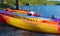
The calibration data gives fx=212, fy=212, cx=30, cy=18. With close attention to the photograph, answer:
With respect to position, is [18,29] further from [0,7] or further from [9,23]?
[0,7]

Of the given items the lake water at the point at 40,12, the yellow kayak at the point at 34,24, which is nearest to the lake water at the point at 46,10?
the lake water at the point at 40,12

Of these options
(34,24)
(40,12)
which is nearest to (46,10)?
(40,12)

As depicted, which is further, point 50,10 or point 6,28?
point 6,28

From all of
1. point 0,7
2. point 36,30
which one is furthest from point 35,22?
point 0,7

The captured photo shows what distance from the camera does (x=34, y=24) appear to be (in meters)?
2.90

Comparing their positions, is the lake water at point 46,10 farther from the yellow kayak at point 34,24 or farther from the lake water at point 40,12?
the yellow kayak at point 34,24

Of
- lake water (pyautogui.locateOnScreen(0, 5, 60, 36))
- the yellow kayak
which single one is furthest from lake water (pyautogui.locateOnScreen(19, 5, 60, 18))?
the yellow kayak

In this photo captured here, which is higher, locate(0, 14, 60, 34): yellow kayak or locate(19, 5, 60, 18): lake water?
locate(19, 5, 60, 18): lake water

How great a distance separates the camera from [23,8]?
2969mm

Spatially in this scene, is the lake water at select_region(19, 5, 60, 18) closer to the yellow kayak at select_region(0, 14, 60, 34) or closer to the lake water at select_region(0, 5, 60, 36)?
the lake water at select_region(0, 5, 60, 36)

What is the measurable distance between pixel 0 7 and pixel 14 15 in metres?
0.24

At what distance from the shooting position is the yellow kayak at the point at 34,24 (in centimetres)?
284

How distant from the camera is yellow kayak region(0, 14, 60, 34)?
9.32 ft

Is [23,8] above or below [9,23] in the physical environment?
above
